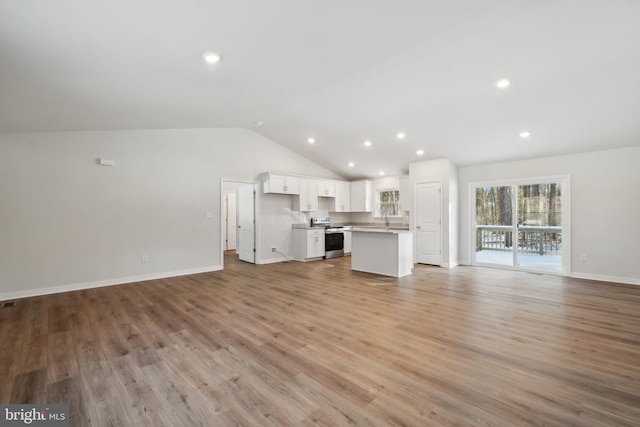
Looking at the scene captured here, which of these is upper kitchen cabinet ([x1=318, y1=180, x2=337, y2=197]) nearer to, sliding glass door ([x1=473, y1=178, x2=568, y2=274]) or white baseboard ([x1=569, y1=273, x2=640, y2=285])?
sliding glass door ([x1=473, y1=178, x2=568, y2=274])

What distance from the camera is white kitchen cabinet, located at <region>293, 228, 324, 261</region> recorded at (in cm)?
735

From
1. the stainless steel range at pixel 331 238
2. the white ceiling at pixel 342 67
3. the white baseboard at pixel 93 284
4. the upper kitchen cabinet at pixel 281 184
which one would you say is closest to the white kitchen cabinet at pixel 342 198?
the stainless steel range at pixel 331 238

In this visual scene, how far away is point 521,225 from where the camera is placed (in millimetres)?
6082

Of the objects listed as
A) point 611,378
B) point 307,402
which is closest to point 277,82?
point 307,402

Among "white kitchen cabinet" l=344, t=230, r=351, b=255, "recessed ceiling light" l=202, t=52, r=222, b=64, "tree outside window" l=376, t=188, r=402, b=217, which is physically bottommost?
"white kitchen cabinet" l=344, t=230, r=351, b=255

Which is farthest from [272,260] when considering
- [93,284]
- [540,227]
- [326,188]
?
[540,227]

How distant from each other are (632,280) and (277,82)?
21.6 feet

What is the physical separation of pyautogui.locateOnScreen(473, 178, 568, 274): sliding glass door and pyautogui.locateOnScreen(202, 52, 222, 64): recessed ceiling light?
6.09 metres

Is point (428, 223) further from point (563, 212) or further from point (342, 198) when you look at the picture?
point (342, 198)

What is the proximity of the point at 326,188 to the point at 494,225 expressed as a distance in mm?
4215

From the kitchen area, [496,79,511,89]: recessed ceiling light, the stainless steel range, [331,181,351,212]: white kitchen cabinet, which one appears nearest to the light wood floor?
the kitchen area

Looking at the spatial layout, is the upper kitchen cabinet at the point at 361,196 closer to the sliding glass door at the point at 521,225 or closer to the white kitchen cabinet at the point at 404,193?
the white kitchen cabinet at the point at 404,193

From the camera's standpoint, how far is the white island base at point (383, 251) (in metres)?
5.39

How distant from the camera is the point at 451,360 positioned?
7.68ft
